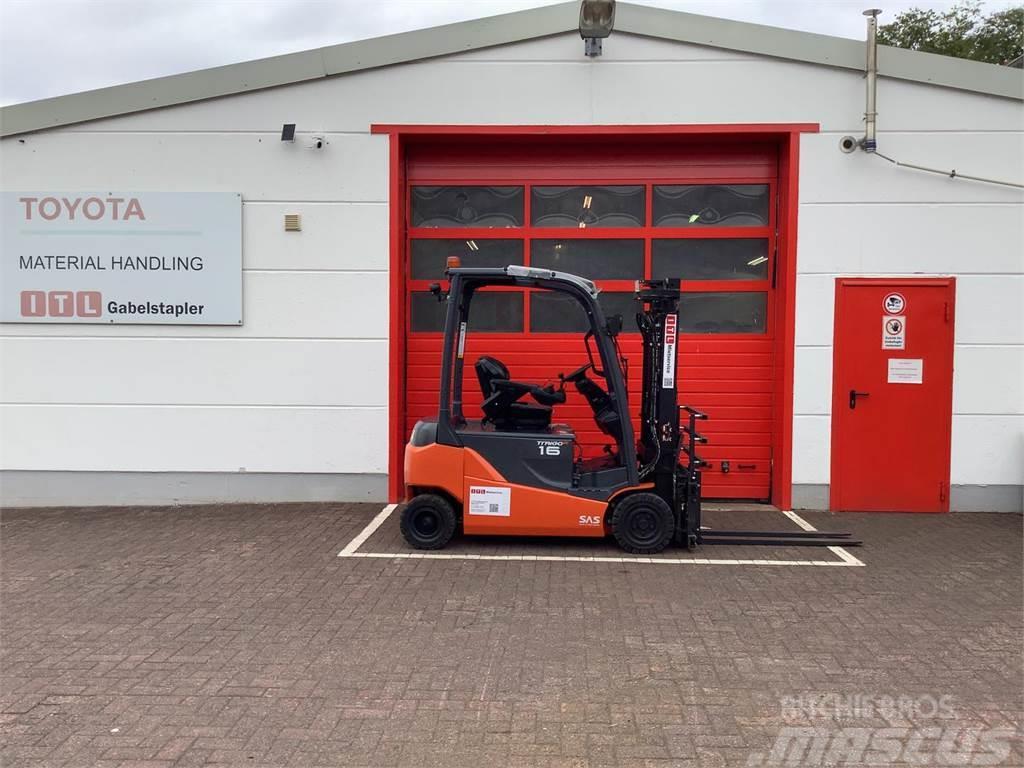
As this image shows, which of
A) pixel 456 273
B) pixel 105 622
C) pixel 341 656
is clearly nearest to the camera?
pixel 341 656

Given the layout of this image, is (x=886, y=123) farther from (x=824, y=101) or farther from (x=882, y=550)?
(x=882, y=550)

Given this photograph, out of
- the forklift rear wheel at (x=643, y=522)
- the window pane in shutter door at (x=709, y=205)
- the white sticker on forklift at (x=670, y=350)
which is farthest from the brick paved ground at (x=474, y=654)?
the window pane in shutter door at (x=709, y=205)

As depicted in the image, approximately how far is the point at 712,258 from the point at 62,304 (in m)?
6.80

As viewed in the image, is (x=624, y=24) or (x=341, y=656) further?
(x=624, y=24)

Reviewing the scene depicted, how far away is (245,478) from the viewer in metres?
8.53

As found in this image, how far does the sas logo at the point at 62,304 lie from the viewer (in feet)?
27.6

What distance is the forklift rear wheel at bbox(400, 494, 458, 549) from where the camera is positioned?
21.7ft

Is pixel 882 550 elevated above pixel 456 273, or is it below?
below

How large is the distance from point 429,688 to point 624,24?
21.9 feet

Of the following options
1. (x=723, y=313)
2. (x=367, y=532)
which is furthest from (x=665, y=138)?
(x=367, y=532)

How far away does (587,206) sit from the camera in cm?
864

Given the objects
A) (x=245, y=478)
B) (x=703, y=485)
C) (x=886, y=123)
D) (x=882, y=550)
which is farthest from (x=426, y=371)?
(x=886, y=123)

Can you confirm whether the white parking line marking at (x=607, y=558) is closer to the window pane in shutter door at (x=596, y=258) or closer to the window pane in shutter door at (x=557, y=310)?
the window pane in shutter door at (x=557, y=310)

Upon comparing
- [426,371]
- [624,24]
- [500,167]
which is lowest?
[426,371]
